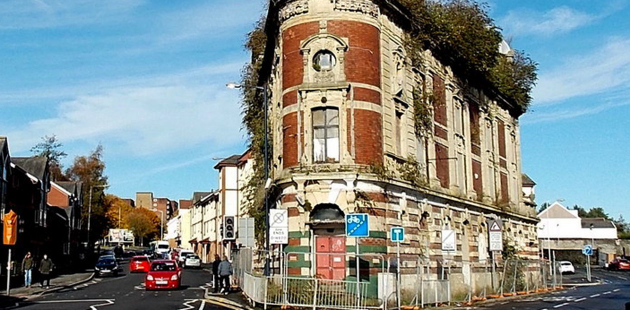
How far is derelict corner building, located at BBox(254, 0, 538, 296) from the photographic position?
2962cm

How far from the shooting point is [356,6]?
31.1 metres

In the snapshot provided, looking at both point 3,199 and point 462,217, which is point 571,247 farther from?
point 3,199

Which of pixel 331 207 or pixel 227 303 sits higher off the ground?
pixel 331 207

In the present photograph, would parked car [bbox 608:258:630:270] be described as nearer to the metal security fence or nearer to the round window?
the metal security fence

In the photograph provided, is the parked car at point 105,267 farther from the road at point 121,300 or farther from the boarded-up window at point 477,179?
the boarded-up window at point 477,179

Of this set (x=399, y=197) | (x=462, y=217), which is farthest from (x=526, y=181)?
(x=399, y=197)

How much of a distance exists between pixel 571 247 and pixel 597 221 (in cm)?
2174

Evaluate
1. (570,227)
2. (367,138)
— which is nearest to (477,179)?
(367,138)

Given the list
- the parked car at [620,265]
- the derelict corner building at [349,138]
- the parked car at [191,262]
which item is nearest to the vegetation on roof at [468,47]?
the derelict corner building at [349,138]

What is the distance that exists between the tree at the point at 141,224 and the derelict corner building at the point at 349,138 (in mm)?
134833

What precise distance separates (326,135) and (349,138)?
1.08m

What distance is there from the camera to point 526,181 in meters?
93.9

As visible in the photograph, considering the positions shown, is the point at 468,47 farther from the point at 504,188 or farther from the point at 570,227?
the point at 570,227

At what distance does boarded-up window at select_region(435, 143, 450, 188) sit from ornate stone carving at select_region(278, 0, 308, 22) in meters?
11.2
